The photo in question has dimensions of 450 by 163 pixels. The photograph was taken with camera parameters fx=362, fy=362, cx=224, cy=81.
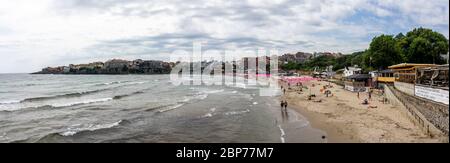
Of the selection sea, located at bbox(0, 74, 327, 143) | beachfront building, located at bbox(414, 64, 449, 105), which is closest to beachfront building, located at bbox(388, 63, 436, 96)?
beachfront building, located at bbox(414, 64, 449, 105)

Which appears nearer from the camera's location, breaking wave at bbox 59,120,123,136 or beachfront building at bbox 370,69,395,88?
breaking wave at bbox 59,120,123,136

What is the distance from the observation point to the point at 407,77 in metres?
34.8

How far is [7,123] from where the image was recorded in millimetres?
28422

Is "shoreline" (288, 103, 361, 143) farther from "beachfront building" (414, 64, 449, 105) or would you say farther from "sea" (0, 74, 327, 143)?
"beachfront building" (414, 64, 449, 105)

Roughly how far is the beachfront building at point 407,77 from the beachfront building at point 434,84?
1003 millimetres

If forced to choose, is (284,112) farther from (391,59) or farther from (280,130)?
(391,59)

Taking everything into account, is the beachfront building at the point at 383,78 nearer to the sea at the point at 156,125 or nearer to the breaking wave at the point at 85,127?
the sea at the point at 156,125

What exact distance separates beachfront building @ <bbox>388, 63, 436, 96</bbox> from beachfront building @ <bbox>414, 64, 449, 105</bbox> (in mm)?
1003

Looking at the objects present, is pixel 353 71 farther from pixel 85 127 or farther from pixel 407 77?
pixel 85 127

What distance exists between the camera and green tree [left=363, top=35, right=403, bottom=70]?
2229 inches

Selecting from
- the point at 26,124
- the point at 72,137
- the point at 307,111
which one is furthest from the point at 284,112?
the point at 26,124

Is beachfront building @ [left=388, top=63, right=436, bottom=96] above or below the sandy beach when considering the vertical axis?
above

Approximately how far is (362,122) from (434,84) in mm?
5108

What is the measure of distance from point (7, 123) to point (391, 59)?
5203 centimetres
